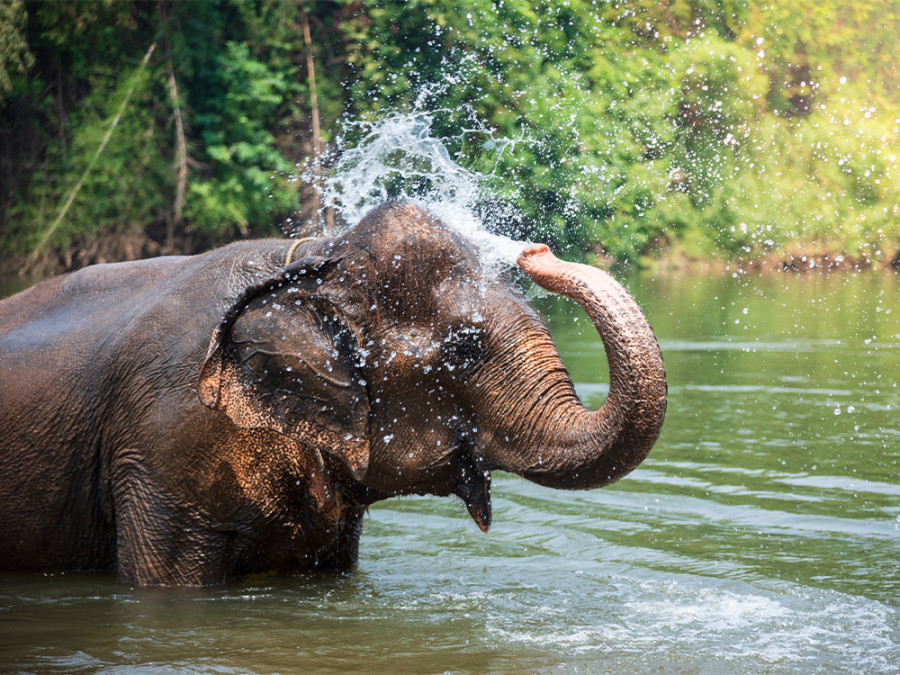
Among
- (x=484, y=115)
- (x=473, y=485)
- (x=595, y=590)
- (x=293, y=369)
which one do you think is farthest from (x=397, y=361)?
(x=484, y=115)

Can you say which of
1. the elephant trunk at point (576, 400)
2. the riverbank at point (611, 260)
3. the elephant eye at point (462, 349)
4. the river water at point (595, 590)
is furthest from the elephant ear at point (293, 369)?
the riverbank at point (611, 260)

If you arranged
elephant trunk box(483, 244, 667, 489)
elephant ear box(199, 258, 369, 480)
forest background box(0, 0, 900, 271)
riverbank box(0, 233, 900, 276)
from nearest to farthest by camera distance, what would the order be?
elephant trunk box(483, 244, 667, 489), elephant ear box(199, 258, 369, 480), forest background box(0, 0, 900, 271), riverbank box(0, 233, 900, 276)

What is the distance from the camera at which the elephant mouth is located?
3.53 metres

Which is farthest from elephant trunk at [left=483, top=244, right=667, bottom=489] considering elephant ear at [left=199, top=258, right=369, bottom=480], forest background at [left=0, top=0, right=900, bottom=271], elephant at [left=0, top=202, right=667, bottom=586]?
forest background at [left=0, top=0, right=900, bottom=271]

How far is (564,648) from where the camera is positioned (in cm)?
344

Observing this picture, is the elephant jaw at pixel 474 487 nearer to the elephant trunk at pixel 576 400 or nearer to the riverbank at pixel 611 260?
the elephant trunk at pixel 576 400

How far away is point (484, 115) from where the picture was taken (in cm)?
2017

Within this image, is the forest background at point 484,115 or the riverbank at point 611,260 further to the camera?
the riverbank at point 611,260

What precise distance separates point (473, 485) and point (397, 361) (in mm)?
455

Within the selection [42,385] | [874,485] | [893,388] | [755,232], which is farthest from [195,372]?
[755,232]

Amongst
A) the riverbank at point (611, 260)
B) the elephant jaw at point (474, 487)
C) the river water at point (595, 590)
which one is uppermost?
the riverbank at point (611, 260)

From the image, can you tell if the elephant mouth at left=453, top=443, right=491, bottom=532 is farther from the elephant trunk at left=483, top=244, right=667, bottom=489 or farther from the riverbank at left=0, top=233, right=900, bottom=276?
the riverbank at left=0, top=233, right=900, bottom=276

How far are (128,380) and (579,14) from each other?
757 inches

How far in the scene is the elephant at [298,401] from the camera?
3316 millimetres
